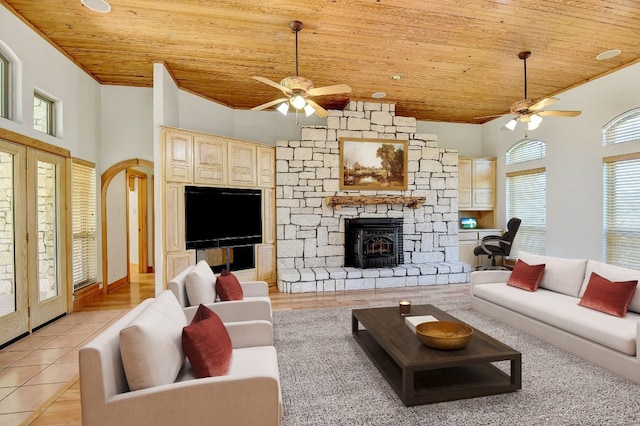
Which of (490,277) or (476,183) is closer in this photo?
(490,277)

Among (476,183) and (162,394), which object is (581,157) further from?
(162,394)

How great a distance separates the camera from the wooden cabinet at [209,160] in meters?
5.18

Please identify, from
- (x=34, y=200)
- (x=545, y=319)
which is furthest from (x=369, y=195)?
(x=34, y=200)

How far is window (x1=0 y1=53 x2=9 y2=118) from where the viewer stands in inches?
141

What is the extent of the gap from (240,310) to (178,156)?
9.56 ft

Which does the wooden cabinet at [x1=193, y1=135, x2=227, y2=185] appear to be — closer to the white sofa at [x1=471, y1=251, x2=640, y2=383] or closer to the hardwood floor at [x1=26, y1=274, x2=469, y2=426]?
the hardwood floor at [x1=26, y1=274, x2=469, y2=426]

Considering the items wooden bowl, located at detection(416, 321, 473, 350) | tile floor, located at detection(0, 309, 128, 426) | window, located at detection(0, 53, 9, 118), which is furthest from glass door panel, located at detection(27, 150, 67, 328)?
wooden bowl, located at detection(416, 321, 473, 350)

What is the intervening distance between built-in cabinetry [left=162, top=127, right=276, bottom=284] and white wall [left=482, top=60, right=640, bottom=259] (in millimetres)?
4965

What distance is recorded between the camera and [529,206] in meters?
6.87

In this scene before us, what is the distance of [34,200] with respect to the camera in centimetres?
388

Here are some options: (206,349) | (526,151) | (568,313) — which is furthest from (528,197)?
(206,349)

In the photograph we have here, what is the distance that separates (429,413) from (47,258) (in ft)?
14.9

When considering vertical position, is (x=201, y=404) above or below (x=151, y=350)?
below

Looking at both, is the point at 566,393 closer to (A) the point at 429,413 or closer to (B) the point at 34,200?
(A) the point at 429,413
